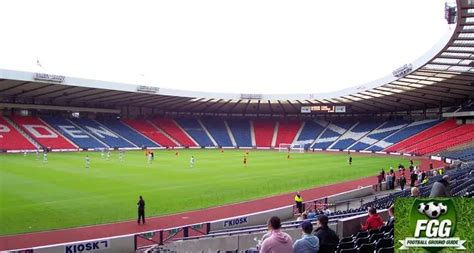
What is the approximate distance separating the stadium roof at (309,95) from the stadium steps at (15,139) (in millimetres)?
3367

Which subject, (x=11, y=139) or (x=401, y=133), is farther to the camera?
(x=401, y=133)

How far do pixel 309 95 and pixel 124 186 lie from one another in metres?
44.4

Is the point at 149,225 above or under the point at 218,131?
under

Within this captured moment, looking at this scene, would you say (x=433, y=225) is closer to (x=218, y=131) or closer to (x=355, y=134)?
(x=355, y=134)

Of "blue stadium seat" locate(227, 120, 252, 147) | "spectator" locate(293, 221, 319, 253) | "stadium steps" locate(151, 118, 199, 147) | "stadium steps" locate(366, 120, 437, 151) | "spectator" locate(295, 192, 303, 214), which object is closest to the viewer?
"spectator" locate(293, 221, 319, 253)

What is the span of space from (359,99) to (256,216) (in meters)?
50.7

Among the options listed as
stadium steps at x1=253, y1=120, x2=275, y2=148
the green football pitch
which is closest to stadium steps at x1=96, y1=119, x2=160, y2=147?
stadium steps at x1=253, y1=120, x2=275, y2=148

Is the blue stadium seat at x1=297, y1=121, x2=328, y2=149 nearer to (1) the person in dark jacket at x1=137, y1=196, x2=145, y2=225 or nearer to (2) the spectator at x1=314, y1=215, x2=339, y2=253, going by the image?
(1) the person in dark jacket at x1=137, y1=196, x2=145, y2=225

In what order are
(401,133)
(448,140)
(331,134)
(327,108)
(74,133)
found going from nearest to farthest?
(448,140), (74,133), (401,133), (327,108), (331,134)

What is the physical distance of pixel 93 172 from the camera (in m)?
34.7

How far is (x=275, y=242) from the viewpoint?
5824 mm

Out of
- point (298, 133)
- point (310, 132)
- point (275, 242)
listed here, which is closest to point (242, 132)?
point (298, 133)

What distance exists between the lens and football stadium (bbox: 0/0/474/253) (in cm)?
1526

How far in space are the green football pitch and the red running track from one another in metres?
0.86
